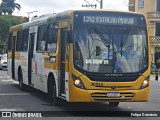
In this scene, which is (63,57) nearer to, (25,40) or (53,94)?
(53,94)

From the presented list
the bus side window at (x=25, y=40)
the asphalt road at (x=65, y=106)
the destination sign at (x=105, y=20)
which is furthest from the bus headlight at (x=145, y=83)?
the bus side window at (x=25, y=40)

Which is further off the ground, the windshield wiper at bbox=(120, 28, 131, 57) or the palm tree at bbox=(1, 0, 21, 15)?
the palm tree at bbox=(1, 0, 21, 15)

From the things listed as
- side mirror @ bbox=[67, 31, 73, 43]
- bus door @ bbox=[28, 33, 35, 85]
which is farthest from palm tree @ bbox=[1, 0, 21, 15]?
side mirror @ bbox=[67, 31, 73, 43]

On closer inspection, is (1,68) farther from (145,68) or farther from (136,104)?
(145,68)

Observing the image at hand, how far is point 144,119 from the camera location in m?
11.3

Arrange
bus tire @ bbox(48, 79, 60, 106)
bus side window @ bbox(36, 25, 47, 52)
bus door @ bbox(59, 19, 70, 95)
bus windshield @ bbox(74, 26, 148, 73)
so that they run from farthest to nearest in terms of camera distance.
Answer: bus side window @ bbox(36, 25, 47, 52) → bus tire @ bbox(48, 79, 60, 106) → bus door @ bbox(59, 19, 70, 95) → bus windshield @ bbox(74, 26, 148, 73)

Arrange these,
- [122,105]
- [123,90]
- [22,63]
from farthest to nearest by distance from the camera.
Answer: [22,63]
[122,105]
[123,90]

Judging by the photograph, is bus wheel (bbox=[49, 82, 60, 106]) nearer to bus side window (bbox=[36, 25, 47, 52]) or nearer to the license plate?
bus side window (bbox=[36, 25, 47, 52])

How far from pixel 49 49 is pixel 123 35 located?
3119 millimetres

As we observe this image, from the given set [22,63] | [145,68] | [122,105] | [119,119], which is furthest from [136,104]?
[22,63]

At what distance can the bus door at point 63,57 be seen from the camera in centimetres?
1256

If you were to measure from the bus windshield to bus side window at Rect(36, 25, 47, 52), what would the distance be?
3.35 m

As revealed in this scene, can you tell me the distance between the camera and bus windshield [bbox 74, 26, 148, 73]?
12162 mm

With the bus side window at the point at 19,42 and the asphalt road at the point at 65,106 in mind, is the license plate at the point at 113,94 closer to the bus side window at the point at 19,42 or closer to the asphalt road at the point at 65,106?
the asphalt road at the point at 65,106
